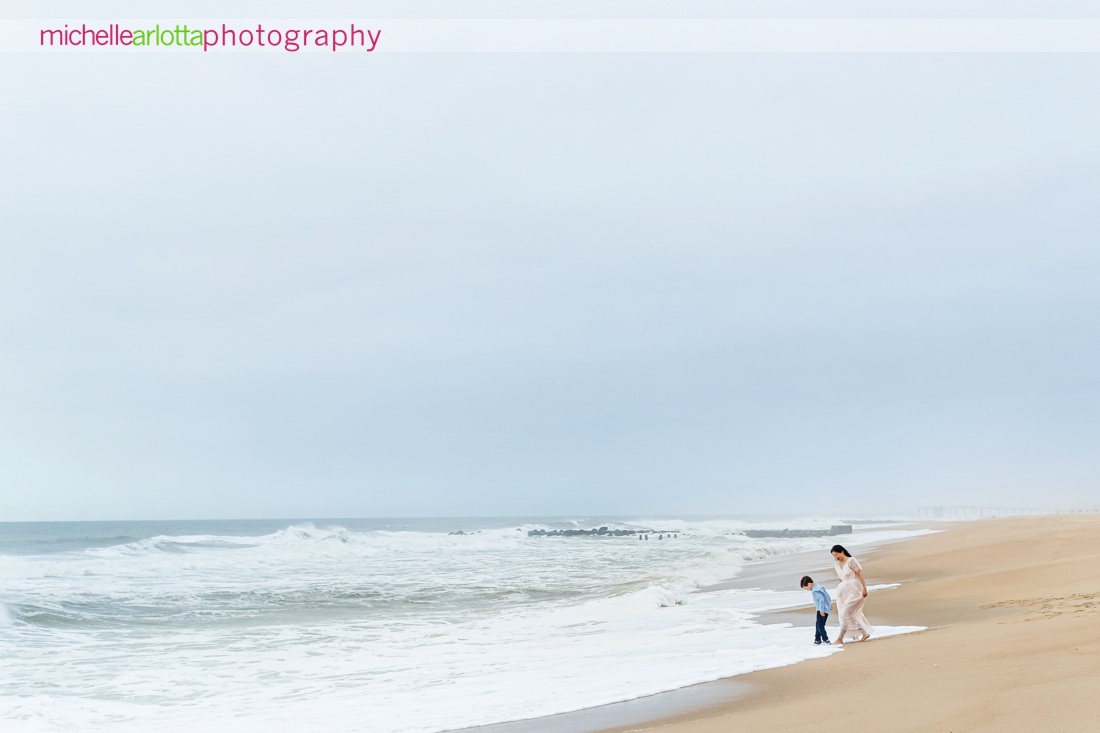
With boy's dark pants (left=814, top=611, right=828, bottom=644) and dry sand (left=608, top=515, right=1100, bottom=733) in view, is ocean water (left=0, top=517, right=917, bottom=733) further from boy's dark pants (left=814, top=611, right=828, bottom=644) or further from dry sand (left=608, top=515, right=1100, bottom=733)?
dry sand (left=608, top=515, right=1100, bottom=733)

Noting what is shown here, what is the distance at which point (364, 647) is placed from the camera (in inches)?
523

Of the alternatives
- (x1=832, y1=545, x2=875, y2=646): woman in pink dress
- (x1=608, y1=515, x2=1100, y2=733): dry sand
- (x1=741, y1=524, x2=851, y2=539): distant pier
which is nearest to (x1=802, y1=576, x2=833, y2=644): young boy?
(x1=832, y1=545, x2=875, y2=646): woman in pink dress

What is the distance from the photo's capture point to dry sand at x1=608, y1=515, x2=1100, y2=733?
5.50 metres

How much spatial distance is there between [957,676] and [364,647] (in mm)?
9313

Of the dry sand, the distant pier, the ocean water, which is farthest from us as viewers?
the distant pier

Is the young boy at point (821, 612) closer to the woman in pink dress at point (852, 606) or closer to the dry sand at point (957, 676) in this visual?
the woman in pink dress at point (852, 606)

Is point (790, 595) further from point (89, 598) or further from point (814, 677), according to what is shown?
point (89, 598)

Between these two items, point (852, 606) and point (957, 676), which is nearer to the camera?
point (957, 676)

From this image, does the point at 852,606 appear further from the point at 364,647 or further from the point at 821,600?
the point at 364,647

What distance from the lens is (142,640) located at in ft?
50.0

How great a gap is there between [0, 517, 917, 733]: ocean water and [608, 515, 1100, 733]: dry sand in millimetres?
1261

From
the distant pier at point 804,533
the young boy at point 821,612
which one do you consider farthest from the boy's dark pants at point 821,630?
the distant pier at point 804,533

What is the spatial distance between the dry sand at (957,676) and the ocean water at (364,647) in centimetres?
126

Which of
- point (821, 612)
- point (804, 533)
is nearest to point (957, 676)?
point (821, 612)
